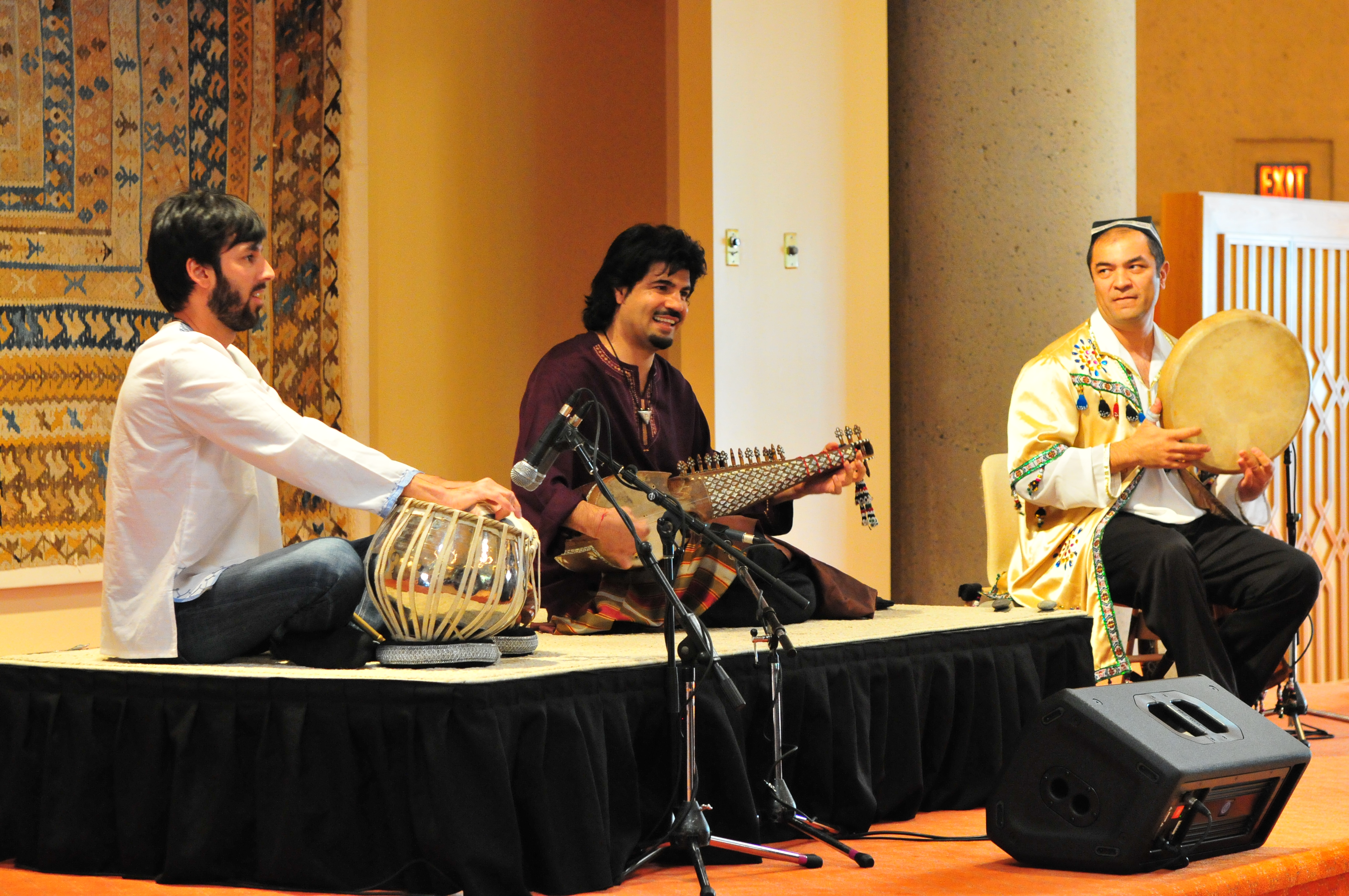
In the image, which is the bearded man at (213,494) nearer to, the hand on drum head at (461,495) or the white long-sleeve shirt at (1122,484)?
the hand on drum head at (461,495)

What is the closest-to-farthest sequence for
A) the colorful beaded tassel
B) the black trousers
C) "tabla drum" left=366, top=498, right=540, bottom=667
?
1. "tabla drum" left=366, top=498, right=540, bottom=667
2. the colorful beaded tassel
3. the black trousers

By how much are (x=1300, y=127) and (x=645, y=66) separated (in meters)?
4.80

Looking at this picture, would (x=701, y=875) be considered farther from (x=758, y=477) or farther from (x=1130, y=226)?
(x=1130, y=226)

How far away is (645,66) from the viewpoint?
5.99 metres

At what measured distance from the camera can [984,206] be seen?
17.9 ft

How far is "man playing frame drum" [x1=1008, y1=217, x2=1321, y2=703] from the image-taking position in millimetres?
3910

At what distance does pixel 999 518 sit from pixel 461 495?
2.01 m

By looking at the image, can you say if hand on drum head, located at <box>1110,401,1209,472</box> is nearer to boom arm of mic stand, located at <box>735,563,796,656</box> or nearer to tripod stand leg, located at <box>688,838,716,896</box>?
boom arm of mic stand, located at <box>735,563,796,656</box>

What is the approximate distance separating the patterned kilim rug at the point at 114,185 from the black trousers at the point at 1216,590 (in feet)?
8.70

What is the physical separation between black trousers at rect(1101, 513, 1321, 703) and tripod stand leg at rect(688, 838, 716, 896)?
1682mm

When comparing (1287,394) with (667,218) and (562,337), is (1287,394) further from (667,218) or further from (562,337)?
(562,337)

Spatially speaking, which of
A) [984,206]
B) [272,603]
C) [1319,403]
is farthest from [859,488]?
[1319,403]

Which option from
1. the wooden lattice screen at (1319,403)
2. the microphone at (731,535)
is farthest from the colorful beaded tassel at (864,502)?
the wooden lattice screen at (1319,403)

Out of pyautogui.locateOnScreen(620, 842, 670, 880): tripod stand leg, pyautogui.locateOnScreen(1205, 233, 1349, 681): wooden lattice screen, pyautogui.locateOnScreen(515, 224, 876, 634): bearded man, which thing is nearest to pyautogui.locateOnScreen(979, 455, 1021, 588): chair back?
pyautogui.locateOnScreen(515, 224, 876, 634): bearded man
